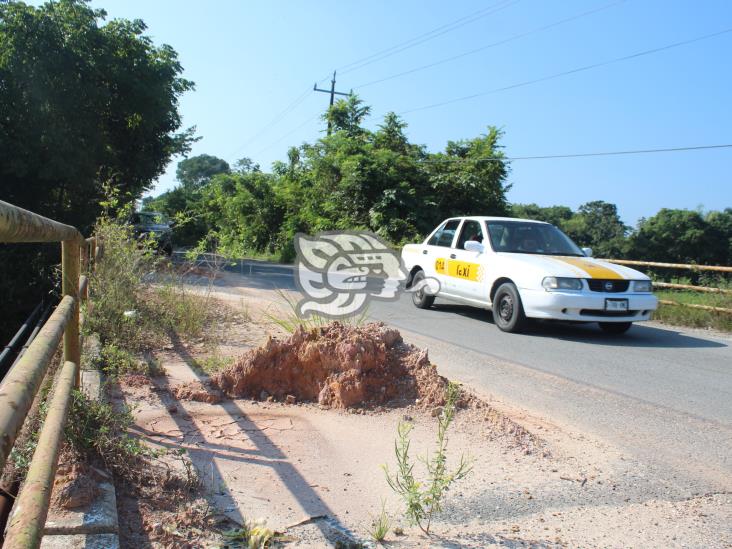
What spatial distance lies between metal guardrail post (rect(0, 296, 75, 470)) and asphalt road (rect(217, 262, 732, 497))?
10.4 feet

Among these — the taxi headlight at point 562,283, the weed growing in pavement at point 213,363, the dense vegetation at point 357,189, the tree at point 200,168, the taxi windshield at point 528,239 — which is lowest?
the weed growing in pavement at point 213,363

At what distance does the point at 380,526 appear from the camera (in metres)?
2.78

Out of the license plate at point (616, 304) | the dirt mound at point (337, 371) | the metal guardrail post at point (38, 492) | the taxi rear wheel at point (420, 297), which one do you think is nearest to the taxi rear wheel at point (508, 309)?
the license plate at point (616, 304)

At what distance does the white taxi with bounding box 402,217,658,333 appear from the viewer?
28.3 ft

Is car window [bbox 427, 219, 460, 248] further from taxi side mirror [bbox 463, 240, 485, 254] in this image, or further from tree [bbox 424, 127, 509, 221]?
tree [bbox 424, 127, 509, 221]

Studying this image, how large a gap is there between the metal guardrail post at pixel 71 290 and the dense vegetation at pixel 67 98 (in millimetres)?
9812

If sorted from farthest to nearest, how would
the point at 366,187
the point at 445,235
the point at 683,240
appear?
the point at 683,240 → the point at 366,187 → the point at 445,235

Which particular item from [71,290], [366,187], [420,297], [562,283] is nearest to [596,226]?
[366,187]

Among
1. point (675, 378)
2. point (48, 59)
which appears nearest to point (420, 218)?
point (48, 59)

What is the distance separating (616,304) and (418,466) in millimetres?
5850

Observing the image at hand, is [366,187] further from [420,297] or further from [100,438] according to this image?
[100,438]

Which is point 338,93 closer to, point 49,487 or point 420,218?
point 420,218

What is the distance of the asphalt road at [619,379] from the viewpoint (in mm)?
4251

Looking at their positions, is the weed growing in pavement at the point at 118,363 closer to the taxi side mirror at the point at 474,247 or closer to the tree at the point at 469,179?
the taxi side mirror at the point at 474,247
